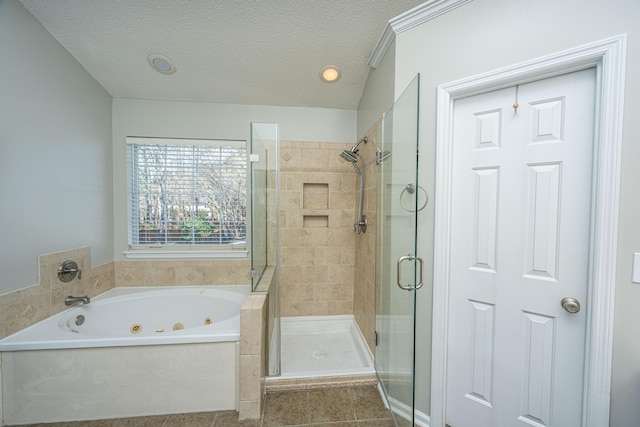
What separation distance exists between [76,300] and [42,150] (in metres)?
1.15

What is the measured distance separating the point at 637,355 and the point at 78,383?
281cm

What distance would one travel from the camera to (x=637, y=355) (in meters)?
0.89

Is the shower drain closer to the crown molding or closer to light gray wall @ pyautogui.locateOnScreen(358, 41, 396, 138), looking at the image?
light gray wall @ pyautogui.locateOnScreen(358, 41, 396, 138)

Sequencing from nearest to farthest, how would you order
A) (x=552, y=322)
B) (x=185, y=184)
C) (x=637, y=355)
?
(x=637, y=355)
(x=552, y=322)
(x=185, y=184)

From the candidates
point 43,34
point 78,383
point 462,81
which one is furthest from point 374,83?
point 78,383

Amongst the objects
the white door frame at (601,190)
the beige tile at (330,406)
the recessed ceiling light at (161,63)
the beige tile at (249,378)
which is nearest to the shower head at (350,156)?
the white door frame at (601,190)

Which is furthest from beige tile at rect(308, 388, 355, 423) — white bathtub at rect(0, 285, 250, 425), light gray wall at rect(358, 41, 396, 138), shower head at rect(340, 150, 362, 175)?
light gray wall at rect(358, 41, 396, 138)

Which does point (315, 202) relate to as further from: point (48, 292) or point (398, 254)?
point (48, 292)

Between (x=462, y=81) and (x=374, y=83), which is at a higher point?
(x=374, y=83)

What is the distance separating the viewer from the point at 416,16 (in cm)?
129

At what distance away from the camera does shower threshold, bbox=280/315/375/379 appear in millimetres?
1740

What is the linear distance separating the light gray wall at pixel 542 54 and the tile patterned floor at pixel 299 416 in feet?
1.09

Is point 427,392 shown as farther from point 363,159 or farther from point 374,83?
point 374,83

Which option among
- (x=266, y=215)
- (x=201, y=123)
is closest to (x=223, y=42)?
(x=201, y=123)
